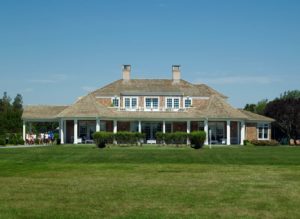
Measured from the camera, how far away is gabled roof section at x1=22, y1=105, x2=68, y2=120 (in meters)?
66.2

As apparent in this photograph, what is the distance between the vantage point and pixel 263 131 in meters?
66.5

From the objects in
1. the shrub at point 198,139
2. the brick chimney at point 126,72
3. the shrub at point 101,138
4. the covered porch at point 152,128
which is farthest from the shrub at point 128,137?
the brick chimney at point 126,72

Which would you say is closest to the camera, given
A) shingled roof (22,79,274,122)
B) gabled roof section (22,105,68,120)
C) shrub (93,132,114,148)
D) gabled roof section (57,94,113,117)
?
shrub (93,132,114,148)

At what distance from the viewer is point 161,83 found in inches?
2648

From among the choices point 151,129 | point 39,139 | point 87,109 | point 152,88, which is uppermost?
point 152,88

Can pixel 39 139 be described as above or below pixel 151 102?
below

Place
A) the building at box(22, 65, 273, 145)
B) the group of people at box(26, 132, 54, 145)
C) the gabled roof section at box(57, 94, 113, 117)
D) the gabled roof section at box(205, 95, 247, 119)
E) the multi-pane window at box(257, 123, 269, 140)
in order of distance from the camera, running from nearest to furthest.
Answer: the gabled roof section at box(57, 94, 113, 117)
the gabled roof section at box(205, 95, 247, 119)
the building at box(22, 65, 273, 145)
the group of people at box(26, 132, 54, 145)
the multi-pane window at box(257, 123, 269, 140)

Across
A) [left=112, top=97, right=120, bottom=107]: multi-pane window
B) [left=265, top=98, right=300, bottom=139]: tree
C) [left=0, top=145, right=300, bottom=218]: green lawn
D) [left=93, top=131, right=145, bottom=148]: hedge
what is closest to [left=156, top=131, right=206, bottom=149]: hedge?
[left=93, top=131, right=145, bottom=148]: hedge

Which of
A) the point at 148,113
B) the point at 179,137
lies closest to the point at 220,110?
the point at 148,113

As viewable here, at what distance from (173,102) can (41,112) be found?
646 inches

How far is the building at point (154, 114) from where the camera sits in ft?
201

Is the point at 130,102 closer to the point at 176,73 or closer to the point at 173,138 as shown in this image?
the point at 176,73

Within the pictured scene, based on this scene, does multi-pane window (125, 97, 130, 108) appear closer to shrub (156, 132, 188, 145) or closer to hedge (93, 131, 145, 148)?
shrub (156, 132, 188, 145)

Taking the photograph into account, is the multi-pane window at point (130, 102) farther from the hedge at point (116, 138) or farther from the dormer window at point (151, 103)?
the hedge at point (116, 138)
